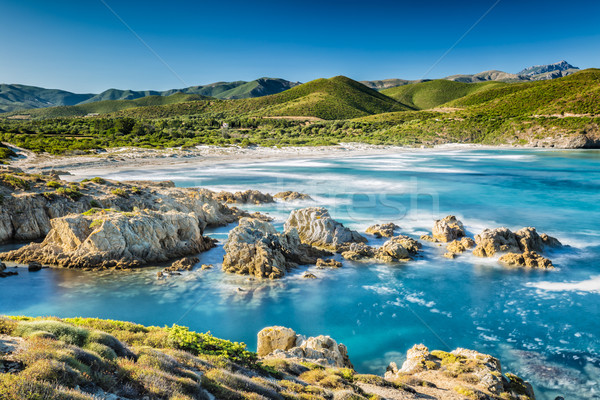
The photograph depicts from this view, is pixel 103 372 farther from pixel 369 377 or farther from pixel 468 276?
pixel 468 276

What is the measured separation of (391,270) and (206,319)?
321 inches

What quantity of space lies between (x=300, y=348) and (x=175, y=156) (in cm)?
5002

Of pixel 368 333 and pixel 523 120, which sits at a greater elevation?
pixel 523 120

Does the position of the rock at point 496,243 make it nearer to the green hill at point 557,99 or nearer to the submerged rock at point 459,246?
the submerged rock at point 459,246

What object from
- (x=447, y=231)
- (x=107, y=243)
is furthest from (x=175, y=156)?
(x=447, y=231)

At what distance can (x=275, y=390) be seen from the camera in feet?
20.6

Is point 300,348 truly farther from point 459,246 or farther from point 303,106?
point 303,106

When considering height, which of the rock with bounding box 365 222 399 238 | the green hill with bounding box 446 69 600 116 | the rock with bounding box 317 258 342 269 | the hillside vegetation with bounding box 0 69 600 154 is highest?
the green hill with bounding box 446 69 600 116

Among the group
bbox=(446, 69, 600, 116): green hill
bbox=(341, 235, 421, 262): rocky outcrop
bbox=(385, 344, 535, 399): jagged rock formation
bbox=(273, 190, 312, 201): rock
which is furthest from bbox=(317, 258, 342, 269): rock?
bbox=(446, 69, 600, 116): green hill

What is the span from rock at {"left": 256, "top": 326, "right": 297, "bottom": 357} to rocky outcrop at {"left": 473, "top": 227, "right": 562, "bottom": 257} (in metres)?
11.9

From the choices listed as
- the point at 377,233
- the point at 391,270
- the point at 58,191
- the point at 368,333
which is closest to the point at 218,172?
the point at 58,191

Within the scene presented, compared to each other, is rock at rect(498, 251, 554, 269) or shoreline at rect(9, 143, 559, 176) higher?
shoreline at rect(9, 143, 559, 176)

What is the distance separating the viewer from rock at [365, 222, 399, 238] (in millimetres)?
21469

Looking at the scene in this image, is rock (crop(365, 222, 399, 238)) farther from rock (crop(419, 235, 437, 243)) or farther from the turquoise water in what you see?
rock (crop(419, 235, 437, 243))
